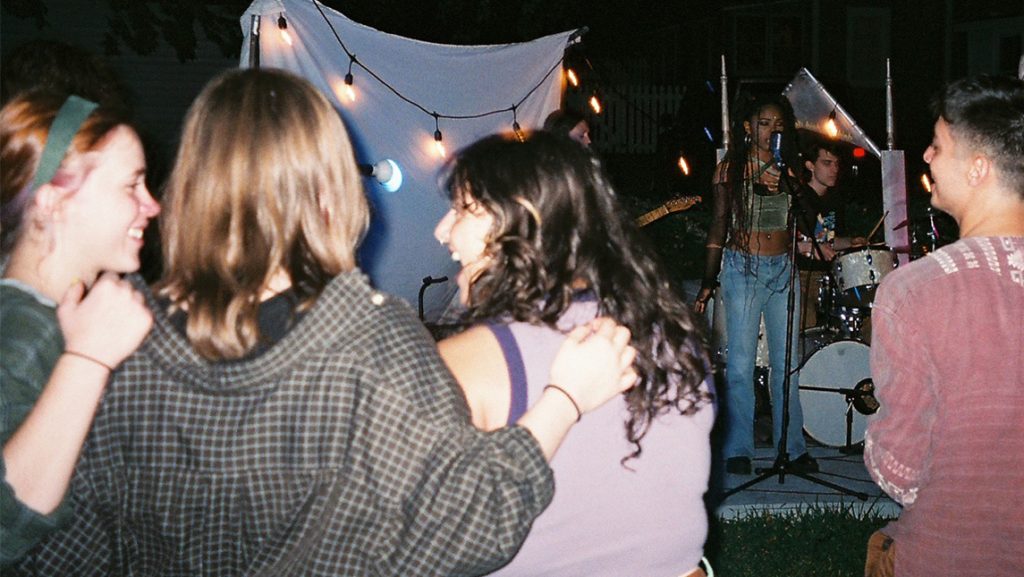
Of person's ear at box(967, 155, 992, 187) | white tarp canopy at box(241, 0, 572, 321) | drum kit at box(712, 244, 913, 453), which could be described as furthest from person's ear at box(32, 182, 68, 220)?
drum kit at box(712, 244, 913, 453)

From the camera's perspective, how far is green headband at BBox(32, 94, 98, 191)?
1.88m

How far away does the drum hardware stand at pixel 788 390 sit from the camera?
560 cm

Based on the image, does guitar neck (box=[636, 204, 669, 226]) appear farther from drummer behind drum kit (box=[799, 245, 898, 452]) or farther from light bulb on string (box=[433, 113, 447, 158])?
light bulb on string (box=[433, 113, 447, 158])

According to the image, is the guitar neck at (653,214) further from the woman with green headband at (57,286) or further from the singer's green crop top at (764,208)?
the woman with green headband at (57,286)

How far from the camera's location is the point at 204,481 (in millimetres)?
1617

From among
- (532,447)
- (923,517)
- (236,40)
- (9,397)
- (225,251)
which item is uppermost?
(236,40)

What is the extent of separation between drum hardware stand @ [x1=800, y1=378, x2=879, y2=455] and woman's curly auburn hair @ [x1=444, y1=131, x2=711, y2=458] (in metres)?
5.12

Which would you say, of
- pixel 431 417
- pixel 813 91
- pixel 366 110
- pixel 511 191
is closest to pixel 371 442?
pixel 431 417

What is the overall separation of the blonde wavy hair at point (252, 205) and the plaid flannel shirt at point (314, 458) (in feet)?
0.23

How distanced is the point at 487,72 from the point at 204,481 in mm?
6135

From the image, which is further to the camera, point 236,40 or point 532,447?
point 236,40

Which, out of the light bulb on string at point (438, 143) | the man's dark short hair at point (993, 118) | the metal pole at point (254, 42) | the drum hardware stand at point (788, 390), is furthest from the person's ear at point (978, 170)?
the light bulb on string at point (438, 143)

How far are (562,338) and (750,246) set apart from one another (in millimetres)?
4318

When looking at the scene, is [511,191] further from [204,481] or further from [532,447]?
[204,481]
